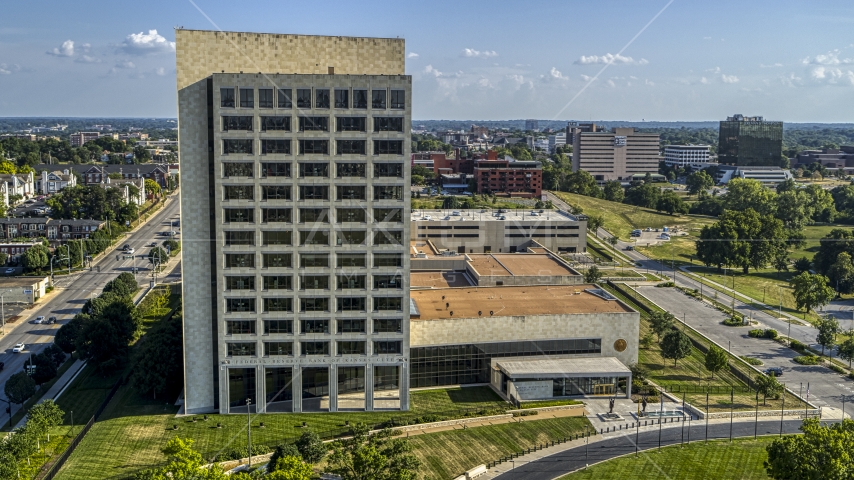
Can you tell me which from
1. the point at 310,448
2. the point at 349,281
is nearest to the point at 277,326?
the point at 349,281

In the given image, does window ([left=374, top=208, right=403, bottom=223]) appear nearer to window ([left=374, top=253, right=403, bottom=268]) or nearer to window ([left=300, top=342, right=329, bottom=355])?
window ([left=374, top=253, right=403, bottom=268])

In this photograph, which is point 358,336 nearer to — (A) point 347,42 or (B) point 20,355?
(A) point 347,42

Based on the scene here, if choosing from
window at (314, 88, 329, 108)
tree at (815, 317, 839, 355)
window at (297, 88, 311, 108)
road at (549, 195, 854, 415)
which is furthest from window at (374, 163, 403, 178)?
tree at (815, 317, 839, 355)

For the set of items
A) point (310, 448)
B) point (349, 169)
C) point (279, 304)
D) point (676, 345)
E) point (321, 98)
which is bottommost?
point (310, 448)

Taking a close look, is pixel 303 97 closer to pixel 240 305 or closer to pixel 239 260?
pixel 239 260

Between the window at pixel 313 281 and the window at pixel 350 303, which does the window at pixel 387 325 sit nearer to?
the window at pixel 350 303

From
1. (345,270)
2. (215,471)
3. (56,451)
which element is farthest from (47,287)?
(215,471)

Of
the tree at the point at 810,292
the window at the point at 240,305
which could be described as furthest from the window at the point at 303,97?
the tree at the point at 810,292
